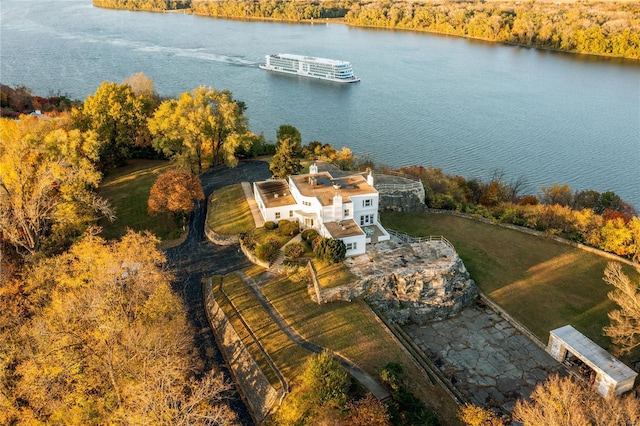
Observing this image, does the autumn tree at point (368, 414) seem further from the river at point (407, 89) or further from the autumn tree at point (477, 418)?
the river at point (407, 89)

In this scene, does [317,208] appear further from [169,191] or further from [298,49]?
[298,49]

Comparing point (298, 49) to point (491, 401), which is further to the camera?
point (298, 49)

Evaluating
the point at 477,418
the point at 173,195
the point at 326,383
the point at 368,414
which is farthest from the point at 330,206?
the point at 477,418

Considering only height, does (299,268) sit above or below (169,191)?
below

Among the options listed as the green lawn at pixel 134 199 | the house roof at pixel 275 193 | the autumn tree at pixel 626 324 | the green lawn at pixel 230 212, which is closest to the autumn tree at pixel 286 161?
the house roof at pixel 275 193

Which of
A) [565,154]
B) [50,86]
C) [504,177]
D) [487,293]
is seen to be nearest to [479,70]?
[565,154]

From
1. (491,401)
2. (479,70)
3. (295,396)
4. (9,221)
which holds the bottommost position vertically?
(491,401)
